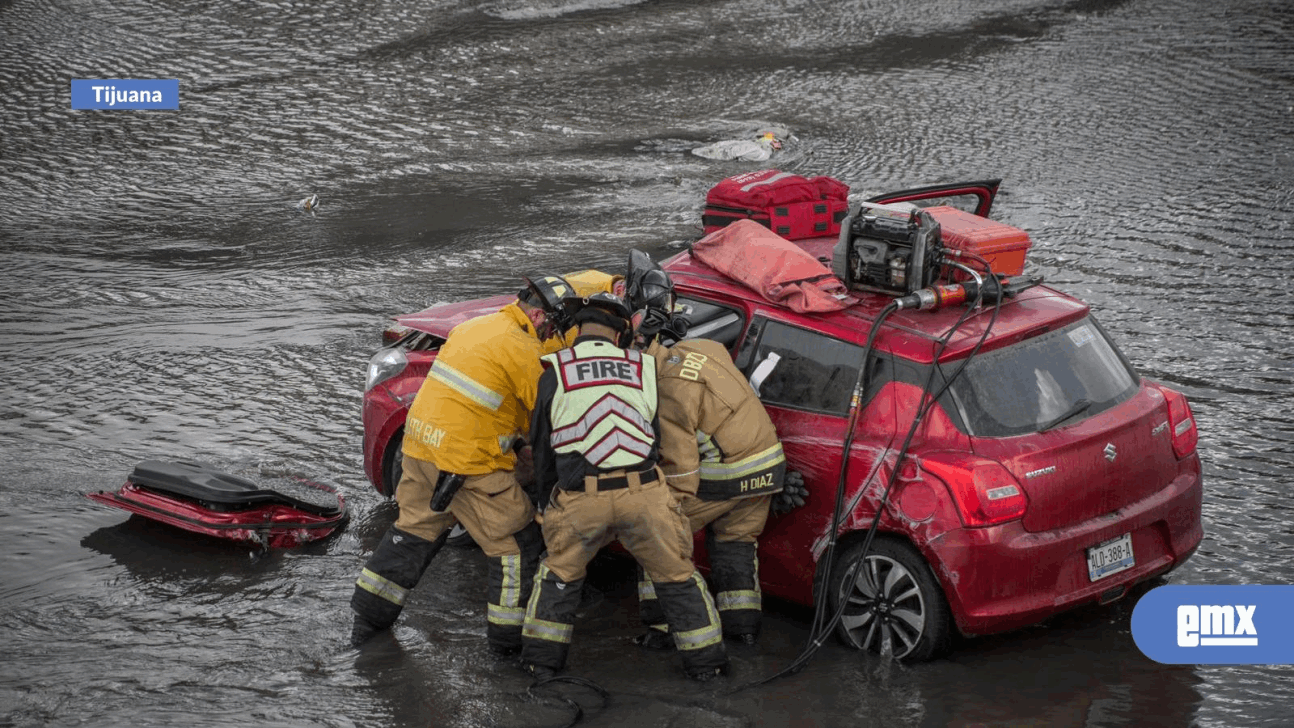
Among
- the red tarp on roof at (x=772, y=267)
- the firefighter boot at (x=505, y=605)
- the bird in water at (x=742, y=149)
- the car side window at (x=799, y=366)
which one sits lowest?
the firefighter boot at (x=505, y=605)

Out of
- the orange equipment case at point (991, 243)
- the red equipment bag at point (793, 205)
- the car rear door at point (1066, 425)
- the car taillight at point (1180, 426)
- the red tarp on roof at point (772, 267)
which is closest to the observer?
the car rear door at point (1066, 425)

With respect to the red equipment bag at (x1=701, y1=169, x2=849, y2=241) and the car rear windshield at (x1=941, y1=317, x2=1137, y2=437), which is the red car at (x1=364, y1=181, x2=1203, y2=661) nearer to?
the car rear windshield at (x1=941, y1=317, x2=1137, y2=437)

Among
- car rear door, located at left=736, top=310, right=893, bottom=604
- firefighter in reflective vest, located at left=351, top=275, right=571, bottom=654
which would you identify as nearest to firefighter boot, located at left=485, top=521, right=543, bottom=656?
firefighter in reflective vest, located at left=351, top=275, right=571, bottom=654

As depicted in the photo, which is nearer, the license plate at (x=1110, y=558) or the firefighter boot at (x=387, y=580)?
the license plate at (x=1110, y=558)

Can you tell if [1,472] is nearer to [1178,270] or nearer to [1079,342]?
[1079,342]

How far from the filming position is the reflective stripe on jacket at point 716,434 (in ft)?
18.7

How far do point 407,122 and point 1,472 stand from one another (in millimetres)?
9326

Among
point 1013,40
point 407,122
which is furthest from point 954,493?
point 1013,40

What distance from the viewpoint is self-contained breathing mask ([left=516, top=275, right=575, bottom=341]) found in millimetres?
5762

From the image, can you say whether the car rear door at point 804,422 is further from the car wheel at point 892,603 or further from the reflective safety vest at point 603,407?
the reflective safety vest at point 603,407

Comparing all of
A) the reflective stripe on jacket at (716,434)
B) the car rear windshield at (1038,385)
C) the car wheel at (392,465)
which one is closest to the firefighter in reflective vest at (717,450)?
the reflective stripe on jacket at (716,434)

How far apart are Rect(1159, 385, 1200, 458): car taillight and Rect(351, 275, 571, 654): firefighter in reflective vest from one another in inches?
106

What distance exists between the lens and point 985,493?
5273 mm

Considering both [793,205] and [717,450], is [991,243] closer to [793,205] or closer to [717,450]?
[793,205]
